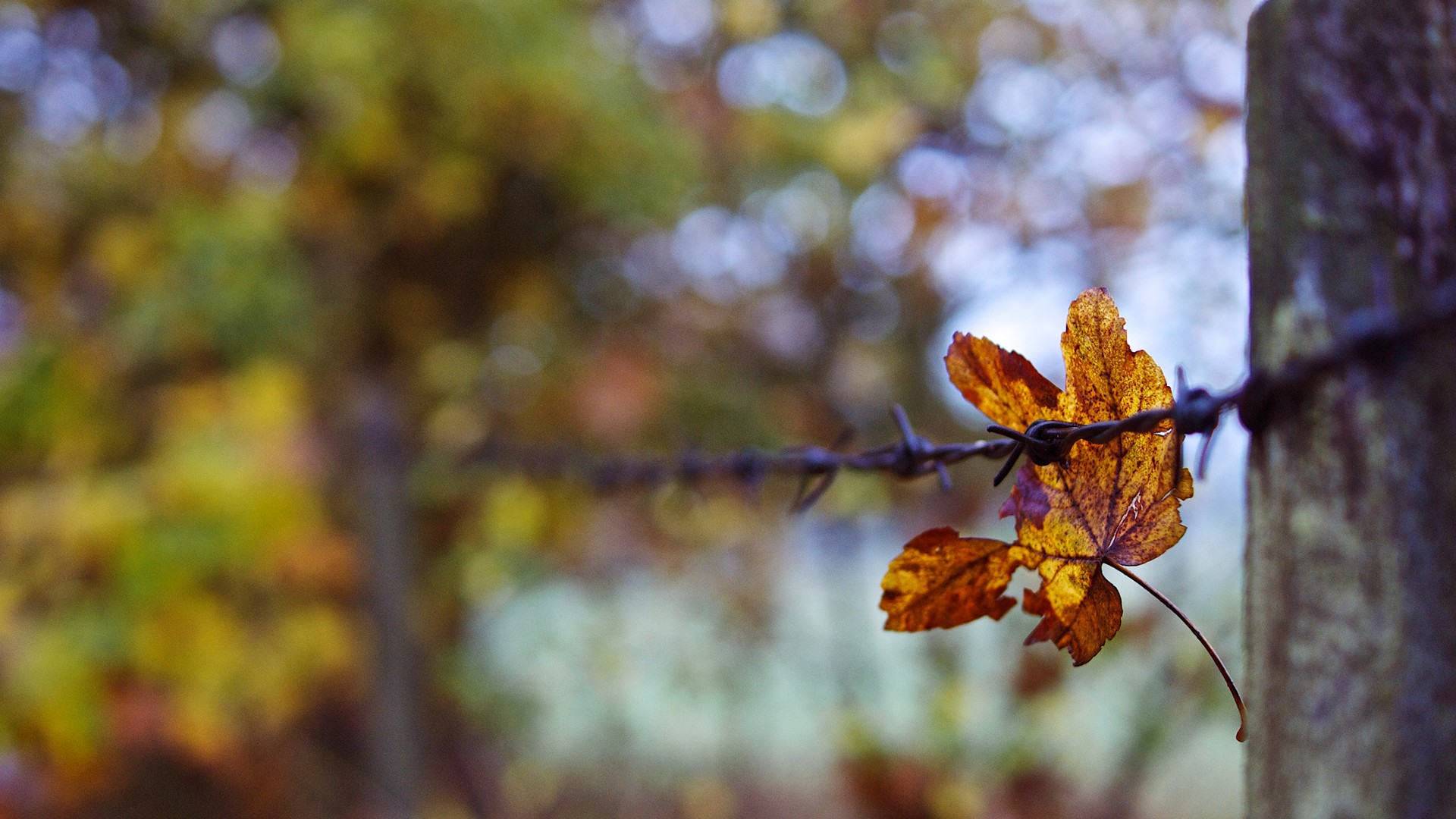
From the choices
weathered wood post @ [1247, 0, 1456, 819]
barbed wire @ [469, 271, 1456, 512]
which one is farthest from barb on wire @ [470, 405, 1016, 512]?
weathered wood post @ [1247, 0, 1456, 819]

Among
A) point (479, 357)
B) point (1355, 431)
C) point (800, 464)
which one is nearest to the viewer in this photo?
point (1355, 431)

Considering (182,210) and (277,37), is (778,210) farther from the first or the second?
(182,210)

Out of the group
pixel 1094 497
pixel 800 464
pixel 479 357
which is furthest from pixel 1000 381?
pixel 479 357

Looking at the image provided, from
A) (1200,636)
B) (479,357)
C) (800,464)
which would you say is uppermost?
(479,357)

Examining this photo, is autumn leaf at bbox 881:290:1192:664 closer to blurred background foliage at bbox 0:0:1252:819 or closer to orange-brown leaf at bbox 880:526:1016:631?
orange-brown leaf at bbox 880:526:1016:631

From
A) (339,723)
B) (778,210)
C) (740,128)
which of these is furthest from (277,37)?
(339,723)

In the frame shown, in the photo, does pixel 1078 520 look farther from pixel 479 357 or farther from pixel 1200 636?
pixel 479 357

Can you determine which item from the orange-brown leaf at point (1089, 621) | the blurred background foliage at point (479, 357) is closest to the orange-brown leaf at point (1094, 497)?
the orange-brown leaf at point (1089, 621)

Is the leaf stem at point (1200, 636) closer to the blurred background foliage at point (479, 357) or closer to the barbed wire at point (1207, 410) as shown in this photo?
the barbed wire at point (1207, 410)
